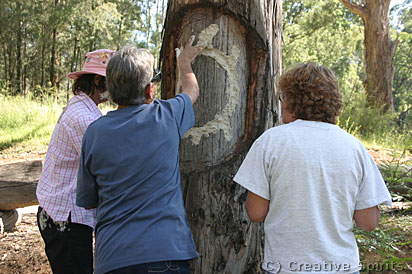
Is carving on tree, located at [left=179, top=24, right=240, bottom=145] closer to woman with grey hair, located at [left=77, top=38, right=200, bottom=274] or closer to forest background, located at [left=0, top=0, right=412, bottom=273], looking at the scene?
woman with grey hair, located at [left=77, top=38, right=200, bottom=274]

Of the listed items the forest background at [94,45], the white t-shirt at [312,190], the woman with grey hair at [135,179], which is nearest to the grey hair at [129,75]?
the woman with grey hair at [135,179]

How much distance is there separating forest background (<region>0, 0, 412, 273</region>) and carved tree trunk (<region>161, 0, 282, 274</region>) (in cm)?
563

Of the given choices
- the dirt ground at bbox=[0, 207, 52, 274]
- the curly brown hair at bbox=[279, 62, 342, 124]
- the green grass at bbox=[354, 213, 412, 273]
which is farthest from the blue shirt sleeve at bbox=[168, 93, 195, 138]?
the dirt ground at bbox=[0, 207, 52, 274]

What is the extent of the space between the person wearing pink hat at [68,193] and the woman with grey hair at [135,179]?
36 cm

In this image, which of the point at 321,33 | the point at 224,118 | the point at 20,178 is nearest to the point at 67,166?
the point at 224,118

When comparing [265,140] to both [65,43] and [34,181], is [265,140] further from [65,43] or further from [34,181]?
[65,43]

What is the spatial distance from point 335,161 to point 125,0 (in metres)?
21.8

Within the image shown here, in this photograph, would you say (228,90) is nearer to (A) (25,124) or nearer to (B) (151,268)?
(B) (151,268)

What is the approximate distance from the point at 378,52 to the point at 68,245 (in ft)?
34.3

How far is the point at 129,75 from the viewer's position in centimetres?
158

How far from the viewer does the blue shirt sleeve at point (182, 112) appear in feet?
5.45

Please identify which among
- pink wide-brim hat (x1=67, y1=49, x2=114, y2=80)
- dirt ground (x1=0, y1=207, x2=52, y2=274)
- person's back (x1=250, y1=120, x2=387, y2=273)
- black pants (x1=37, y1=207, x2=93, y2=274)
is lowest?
dirt ground (x1=0, y1=207, x2=52, y2=274)

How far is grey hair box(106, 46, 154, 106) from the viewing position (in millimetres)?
1586

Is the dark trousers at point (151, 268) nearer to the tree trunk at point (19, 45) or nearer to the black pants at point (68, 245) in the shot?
the black pants at point (68, 245)
